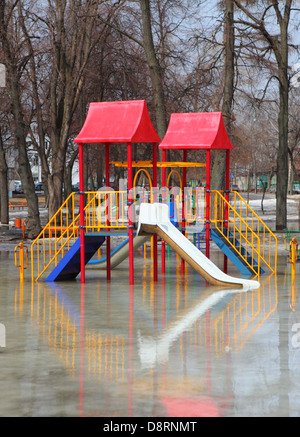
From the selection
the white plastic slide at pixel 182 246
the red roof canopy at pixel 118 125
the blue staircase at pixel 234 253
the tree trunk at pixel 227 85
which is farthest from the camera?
the tree trunk at pixel 227 85

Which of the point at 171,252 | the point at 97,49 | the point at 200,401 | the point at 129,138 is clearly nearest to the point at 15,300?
the point at 129,138

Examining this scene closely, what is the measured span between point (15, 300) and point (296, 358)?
279 inches

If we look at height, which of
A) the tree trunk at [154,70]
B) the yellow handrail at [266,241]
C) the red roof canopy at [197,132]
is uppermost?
the tree trunk at [154,70]

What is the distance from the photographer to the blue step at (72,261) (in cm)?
1806

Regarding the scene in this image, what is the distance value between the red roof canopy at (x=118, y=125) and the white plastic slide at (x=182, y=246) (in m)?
1.76

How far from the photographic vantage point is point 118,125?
1797 centimetres

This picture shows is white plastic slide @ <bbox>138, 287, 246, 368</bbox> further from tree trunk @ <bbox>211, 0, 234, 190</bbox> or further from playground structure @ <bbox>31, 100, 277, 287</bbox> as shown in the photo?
tree trunk @ <bbox>211, 0, 234, 190</bbox>

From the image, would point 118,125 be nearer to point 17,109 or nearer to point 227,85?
point 17,109

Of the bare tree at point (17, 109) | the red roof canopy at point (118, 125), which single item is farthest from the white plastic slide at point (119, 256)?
the bare tree at point (17, 109)

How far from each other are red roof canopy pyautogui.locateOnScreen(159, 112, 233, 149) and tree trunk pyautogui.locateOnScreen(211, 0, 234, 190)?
8541 millimetres

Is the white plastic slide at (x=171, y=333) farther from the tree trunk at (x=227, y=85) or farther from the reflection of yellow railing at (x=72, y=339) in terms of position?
the tree trunk at (x=227, y=85)

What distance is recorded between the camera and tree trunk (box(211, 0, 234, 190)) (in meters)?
28.8

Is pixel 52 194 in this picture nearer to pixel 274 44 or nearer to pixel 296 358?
pixel 274 44
